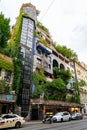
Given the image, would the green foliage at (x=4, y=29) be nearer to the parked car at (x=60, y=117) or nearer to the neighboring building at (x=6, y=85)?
the neighboring building at (x=6, y=85)

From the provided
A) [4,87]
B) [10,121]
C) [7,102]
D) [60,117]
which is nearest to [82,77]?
[60,117]

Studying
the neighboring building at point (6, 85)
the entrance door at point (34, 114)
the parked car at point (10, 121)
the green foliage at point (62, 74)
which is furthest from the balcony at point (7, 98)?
the green foliage at point (62, 74)

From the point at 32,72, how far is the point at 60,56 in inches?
623

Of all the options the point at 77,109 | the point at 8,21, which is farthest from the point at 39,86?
the point at 77,109

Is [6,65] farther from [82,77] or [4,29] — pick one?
[82,77]

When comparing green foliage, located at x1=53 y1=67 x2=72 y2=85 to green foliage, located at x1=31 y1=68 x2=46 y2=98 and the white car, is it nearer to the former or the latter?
green foliage, located at x1=31 y1=68 x2=46 y2=98

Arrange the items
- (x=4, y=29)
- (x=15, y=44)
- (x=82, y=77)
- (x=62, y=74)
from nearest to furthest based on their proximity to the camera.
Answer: (x=4, y=29) < (x=15, y=44) < (x=62, y=74) < (x=82, y=77)

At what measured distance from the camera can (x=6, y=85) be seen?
28.0 m

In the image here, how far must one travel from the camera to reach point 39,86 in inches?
1400

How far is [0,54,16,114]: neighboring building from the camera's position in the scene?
86.8 feet

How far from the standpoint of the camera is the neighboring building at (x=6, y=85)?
26445 millimetres

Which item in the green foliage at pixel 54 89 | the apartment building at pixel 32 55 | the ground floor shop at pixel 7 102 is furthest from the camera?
the green foliage at pixel 54 89

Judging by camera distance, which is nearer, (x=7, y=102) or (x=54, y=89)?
(x=7, y=102)

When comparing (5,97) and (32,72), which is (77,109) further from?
(5,97)
